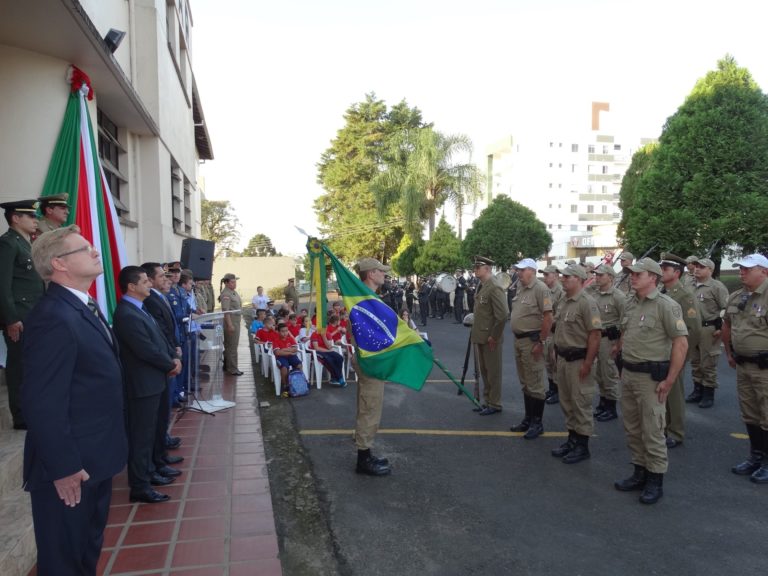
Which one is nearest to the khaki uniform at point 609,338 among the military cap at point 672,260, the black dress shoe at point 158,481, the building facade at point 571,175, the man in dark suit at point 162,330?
the military cap at point 672,260

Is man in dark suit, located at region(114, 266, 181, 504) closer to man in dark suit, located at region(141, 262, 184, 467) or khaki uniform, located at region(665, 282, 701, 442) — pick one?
man in dark suit, located at region(141, 262, 184, 467)

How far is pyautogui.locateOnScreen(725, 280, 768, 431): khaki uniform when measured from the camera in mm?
4707

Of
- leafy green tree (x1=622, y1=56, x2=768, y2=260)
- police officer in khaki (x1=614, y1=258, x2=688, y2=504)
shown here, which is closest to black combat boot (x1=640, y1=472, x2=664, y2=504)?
police officer in khaki (x1=614, y1=258, x2=688, y2=504)

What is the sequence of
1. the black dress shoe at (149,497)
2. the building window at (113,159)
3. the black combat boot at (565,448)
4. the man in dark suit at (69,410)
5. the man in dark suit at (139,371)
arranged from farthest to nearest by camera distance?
1. the building window at (113,159)
2. the black combat boot at (565,448)
3. the black dress shoe at (149,497)
4. the man in dark suit at (139,371)
5. the man in dark suit at (69,410)

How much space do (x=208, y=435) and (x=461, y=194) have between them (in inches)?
1142

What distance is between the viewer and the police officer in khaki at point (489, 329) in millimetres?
6410

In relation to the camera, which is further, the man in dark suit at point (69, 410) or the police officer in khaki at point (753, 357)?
the police officer in khaki at point (753, 357)

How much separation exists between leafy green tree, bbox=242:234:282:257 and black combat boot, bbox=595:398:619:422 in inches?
2826

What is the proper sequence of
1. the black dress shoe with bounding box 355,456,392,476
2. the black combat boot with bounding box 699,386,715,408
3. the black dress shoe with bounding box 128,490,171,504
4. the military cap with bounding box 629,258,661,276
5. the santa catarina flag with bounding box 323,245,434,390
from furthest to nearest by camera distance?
1. the black combat boot with bounding box 699,386,715,408
2. the santa catarina flag with bounding box 323,245,434,390
3. the black dress shoe with bounding box 355,456,392,476
4. the military cap with bounding box 629,258,661,276
5. the black dress shoe with bounding box 128,490,171,504

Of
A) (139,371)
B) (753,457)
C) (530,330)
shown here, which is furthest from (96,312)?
(753,457)

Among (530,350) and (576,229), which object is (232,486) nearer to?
(530,350)

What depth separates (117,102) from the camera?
7.88m

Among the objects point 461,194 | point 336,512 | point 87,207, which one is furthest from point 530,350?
point 461,194

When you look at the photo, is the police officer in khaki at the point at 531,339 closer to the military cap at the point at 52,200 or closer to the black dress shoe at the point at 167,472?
the black dress shoe at the point at 167,472
